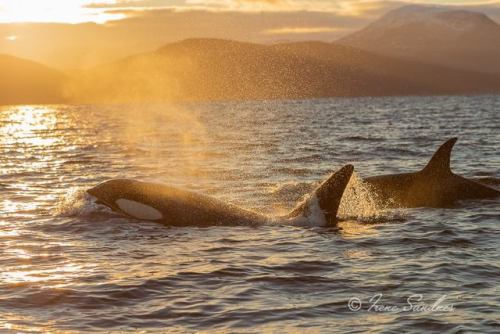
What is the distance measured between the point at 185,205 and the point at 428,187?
7273mm

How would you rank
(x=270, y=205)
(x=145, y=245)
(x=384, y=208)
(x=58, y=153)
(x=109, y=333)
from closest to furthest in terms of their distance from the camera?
(x=109, y=333), (x=145, y=245), (x=384, y=208), (x=270, y=205), (x=58, y=153)

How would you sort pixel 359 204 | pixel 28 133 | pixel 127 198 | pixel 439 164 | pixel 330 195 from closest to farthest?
pixel 330 195
pixel 127 198
pixel 359 204
pixel 439 164
pixel 28 133

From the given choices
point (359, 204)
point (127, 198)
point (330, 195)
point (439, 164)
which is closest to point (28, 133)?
point (439, 164)

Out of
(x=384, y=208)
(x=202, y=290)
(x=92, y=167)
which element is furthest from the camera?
(x=92, y=167)

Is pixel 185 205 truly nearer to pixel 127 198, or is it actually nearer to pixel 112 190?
pixel 127 198

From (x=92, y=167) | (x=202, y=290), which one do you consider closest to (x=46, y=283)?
(x=202, y=290)

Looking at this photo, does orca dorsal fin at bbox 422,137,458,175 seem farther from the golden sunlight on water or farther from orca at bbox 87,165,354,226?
the golden sunlight on water

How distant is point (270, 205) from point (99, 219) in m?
5.27

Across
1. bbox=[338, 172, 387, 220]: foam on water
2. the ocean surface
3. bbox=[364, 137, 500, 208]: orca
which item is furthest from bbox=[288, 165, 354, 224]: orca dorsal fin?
bbox=[364, 137, 500, 208]: orca

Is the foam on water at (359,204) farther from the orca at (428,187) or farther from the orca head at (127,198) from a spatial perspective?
the orca head at (127,198)

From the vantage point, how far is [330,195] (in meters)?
16.4

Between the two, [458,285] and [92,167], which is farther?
[92,167]

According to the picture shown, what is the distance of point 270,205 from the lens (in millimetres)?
20812

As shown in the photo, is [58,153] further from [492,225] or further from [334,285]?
[334,285]
